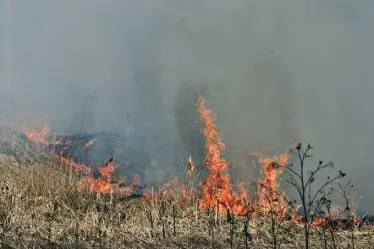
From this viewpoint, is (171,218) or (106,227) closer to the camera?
(106,227)

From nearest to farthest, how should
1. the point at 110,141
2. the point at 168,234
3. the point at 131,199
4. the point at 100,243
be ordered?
the point at 100,243 < the point at 168,234 < the point at 131,199 < the point at 110,141

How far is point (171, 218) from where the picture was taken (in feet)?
40.5

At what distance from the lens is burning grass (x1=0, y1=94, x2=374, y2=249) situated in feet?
29.3

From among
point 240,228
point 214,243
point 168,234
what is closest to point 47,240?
point 168,234

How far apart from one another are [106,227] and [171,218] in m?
2.64

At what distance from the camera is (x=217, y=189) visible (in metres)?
15.4

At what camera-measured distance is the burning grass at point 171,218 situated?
8930mm

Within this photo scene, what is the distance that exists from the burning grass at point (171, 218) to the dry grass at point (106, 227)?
0.9 inches

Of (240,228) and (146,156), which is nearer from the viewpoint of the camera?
(240,228)

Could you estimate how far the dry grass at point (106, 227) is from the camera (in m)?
9.15

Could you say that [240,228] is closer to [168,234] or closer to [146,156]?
[168,234]

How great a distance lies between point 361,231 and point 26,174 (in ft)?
35.9

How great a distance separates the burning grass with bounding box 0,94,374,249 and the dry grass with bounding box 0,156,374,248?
0.02m

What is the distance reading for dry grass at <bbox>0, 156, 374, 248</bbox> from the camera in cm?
915
